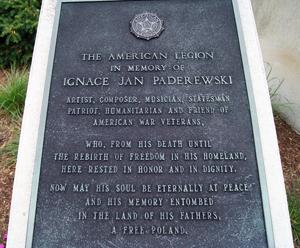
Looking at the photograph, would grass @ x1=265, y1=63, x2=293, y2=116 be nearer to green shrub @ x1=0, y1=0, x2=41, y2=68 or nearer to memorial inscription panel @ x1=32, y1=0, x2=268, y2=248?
memorial inscription panel @ x1=32, y1=0, x2=268, y2=248

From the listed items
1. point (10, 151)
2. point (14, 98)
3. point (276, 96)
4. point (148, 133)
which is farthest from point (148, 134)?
point (14, 98)

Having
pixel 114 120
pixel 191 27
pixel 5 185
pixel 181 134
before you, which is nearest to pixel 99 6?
pixel 191 27

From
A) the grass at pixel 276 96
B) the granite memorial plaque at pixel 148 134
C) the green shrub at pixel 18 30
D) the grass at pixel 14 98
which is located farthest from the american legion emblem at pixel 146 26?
the green shrub at pixel 18 30

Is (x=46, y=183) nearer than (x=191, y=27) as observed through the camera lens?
Yes

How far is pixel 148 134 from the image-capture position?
295 centimetres

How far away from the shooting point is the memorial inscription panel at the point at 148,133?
2691 millimetres

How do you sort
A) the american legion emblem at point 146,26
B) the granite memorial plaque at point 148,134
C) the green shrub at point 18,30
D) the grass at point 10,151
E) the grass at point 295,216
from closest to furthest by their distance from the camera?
1. the granite memorial plaque at point 148,134
2. the american legion emblem at point 146,26
3. the grass at point 295,216
4. the grass at point 10,151
5. the green shrub at point 18,30

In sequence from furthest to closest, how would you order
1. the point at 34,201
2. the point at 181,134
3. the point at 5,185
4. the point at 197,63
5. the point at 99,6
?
1. the point at 5,185
2. the point at 99,6
3. the point at 197,63
4. the point at 181,134
5. the point at 34,201

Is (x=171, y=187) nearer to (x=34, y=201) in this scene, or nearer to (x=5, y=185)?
(x=34, y=201)

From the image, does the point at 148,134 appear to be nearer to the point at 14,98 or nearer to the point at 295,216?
the point at 295,216

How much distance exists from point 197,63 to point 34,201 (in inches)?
→ 59.1

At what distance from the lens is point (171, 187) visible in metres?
2.79

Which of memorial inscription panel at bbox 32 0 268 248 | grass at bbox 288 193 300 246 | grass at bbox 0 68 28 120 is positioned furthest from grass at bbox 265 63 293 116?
grass at bbox 0 68 28 120

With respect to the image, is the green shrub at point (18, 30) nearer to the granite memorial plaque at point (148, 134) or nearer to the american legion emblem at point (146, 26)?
the granite memorial plaque at point (148, 134)
